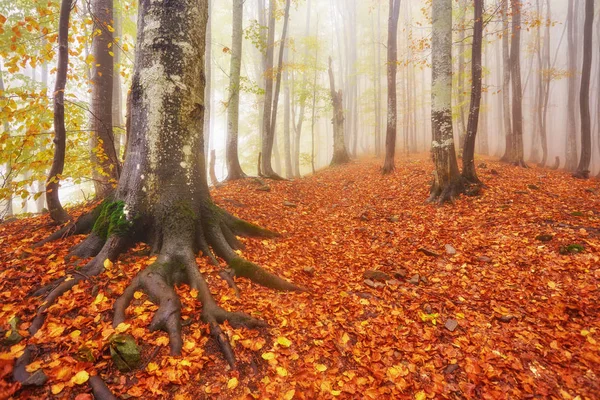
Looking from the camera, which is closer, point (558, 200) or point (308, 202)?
point (558, 200)

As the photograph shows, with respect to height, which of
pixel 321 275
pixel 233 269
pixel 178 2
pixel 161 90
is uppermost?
pixel 178 2

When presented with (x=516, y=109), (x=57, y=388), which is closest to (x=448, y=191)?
(x=57, y=388)

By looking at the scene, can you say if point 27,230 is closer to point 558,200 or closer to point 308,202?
point 308,202

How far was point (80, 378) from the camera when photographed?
201cm

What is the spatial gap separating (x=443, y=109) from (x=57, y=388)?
8.53m

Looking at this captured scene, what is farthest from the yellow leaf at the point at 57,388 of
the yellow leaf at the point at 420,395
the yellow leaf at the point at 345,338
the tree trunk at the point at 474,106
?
the tree trunk at the point at 474,106

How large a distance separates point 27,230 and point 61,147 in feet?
4.51

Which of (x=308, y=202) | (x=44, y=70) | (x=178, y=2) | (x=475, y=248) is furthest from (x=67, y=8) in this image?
(x=44, y=70)

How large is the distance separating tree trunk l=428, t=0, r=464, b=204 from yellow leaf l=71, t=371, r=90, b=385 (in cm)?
725

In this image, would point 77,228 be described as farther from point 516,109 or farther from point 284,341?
point 516,109

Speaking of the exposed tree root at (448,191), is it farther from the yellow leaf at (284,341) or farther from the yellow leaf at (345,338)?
the yellow leaf at (284,341)

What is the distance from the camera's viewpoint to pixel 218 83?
26562 millimetres

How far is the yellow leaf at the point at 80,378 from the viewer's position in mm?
1988

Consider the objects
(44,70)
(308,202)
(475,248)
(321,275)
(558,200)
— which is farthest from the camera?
(44,70)
